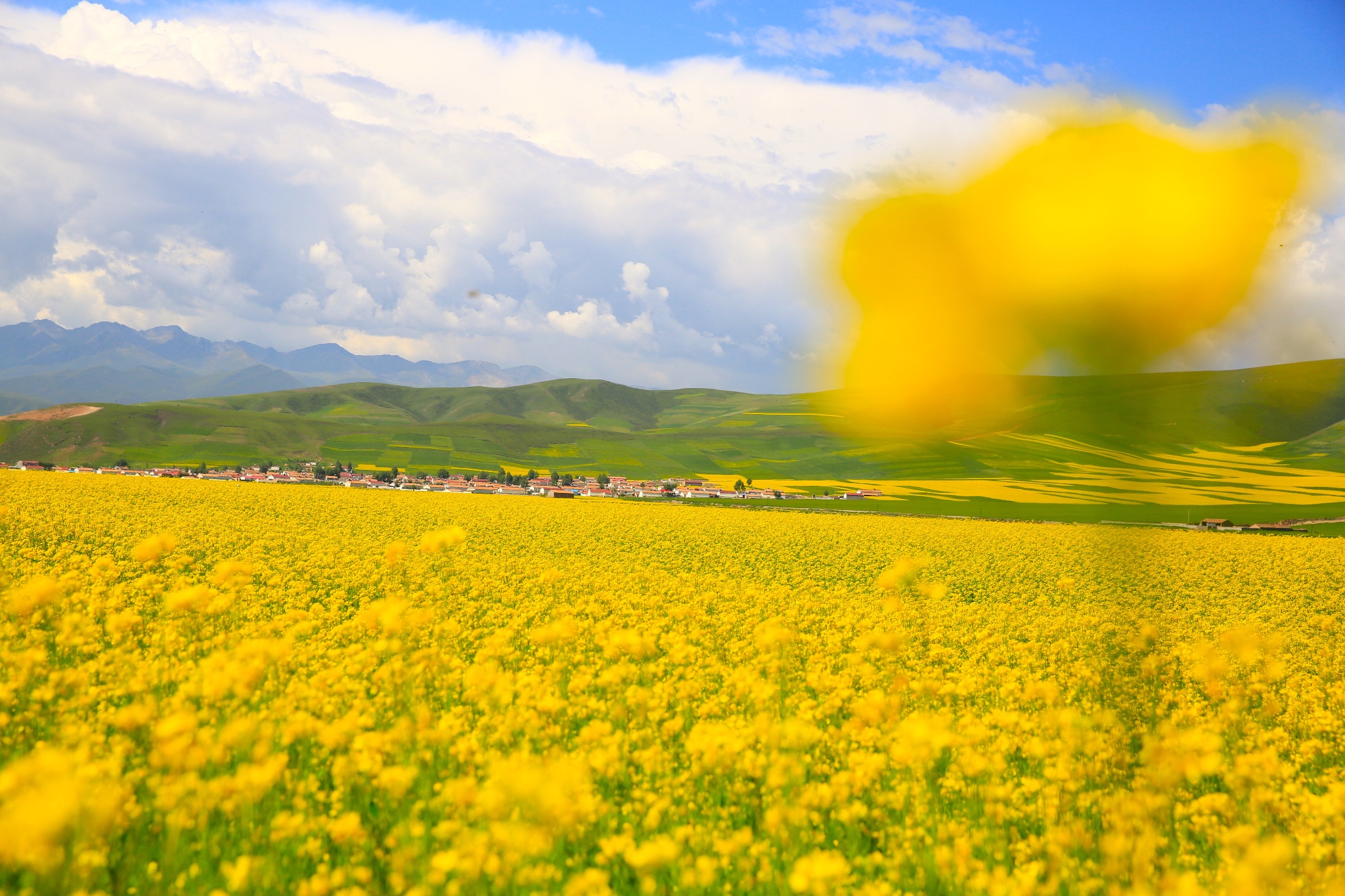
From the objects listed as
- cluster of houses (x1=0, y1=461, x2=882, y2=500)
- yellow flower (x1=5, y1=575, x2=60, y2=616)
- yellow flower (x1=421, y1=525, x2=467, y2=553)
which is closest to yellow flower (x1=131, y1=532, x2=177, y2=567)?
yellow flower (x1=5, y1=575, x2=60, y2=616)

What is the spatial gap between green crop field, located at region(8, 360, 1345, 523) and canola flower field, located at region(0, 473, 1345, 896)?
709 millimetres

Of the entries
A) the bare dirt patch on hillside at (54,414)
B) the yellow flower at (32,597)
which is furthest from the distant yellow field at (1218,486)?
the bare dirt patch on hillside at (54,414)

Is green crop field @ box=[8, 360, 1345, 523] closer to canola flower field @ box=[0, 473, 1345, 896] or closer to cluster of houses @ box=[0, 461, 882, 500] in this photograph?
canola flower field @ box=[0, 473, 1345, 896]

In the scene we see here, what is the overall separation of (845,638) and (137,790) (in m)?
8.33

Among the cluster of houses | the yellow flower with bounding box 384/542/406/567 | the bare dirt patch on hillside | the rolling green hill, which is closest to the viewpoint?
the rolling green hill

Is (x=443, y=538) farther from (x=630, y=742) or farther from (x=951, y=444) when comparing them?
(x=951, y=444)

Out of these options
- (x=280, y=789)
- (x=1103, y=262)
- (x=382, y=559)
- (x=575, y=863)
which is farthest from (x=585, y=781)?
(x=382, y=559)

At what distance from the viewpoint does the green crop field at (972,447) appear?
9.85 feet

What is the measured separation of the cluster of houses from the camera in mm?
72250

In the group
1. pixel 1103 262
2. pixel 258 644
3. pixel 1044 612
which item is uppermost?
pixel 1103 262

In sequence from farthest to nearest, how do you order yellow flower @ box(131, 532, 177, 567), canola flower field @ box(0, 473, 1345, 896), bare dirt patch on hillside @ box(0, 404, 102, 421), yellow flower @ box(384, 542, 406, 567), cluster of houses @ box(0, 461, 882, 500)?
bare dirt patch on hillside @ box(0, 404, 102, 421), cluster of houses @ box(0, 461, 882, 500), yellow flower @ box(384, 542, 406, 567), yellow flower @ box(131, 532, 177, 567), canola flower field @ box(0, 473, 1345, 896)

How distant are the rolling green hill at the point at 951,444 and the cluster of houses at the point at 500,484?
38.1 ft

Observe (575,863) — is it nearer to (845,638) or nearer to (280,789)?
(280,789)

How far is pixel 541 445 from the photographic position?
175625mm
